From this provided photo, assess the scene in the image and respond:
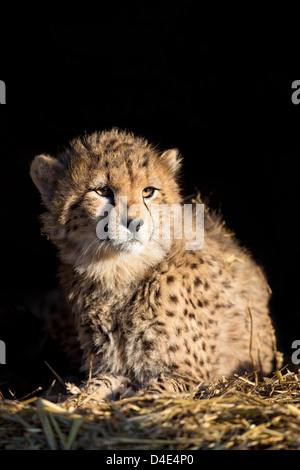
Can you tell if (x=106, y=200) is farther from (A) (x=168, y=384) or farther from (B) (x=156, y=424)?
(B) (x=156, y=424)

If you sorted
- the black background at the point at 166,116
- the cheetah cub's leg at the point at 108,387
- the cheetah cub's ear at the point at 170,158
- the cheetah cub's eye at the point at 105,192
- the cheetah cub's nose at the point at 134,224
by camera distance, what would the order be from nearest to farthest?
the cheetah cub's nose at the point at 134,224 → the cheetah cub's leg at the point at 108,387 → the cheetah cub's eye at the point at 105,192 → the cheetah cub's ear at the point at 170,158 → the black background at the point at 166,116

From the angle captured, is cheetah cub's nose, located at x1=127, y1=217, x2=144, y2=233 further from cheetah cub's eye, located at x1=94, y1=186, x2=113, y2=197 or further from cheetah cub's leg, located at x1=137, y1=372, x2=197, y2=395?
cheetah cub's leg, located at x1=137, y1=372, x2=197, y2=395

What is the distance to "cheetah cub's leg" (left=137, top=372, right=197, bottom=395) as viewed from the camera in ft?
9.68

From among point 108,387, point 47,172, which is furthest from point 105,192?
point 108,387

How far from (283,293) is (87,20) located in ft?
11.0

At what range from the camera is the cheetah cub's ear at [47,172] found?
3379 millimetres

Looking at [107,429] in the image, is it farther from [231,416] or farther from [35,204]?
[35,204]

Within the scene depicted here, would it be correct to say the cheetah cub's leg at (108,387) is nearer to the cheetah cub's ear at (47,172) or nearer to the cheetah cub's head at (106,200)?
the cheetah cub's head at (106,200)

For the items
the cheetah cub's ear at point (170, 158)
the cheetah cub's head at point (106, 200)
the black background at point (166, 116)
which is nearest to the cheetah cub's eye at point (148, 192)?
the cheetah cub's head at point (106, 200)

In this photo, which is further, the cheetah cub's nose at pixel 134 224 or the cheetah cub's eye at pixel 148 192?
the cheetah cub's eye at pixel 148 192

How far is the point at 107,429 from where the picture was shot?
96.0 inches

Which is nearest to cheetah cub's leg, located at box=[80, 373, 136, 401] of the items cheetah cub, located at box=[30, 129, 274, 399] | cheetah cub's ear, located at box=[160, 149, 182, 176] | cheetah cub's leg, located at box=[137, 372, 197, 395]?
cheetah cub, located at box=[30, 129, 274, 399]

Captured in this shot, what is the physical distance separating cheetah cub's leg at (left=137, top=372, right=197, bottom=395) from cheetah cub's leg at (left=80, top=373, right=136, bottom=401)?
0.14 metres

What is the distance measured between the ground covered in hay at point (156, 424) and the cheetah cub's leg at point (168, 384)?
0.51ft
